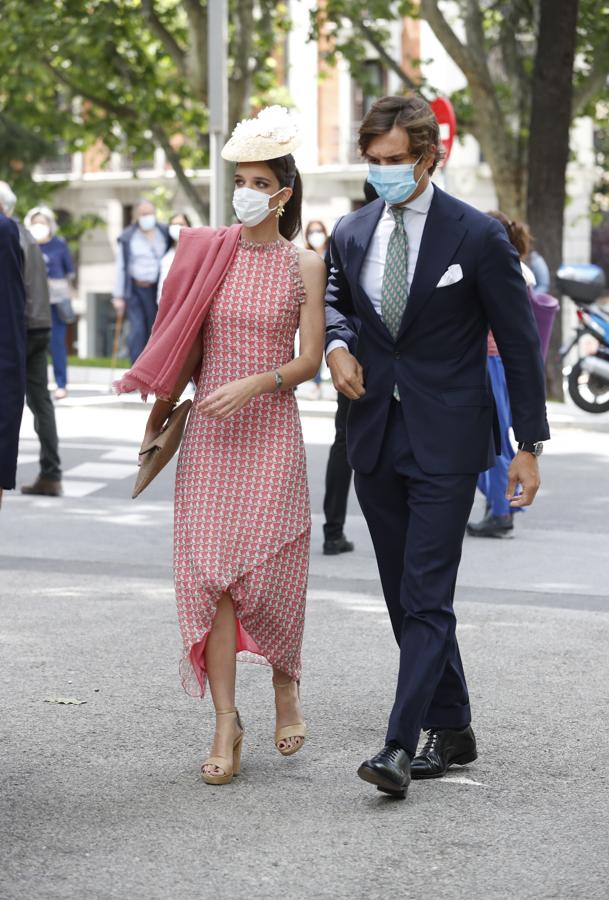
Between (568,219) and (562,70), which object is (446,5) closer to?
(568,219)

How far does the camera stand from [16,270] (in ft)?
16.9

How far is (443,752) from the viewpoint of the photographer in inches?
205

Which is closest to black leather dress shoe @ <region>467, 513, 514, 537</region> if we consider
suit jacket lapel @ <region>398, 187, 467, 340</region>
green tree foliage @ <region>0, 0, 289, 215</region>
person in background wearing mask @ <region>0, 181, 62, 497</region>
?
person in background wearing mask @ <region>0, 181, 62, 497</region>

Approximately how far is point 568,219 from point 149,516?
33600mm

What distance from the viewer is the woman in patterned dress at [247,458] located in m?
5.16

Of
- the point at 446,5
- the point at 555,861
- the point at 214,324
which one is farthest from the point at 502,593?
the point at 446,5

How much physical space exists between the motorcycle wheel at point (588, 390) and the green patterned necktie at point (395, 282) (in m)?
13.3

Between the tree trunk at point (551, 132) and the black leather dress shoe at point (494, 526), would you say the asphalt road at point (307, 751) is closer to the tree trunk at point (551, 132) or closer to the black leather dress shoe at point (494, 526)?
the black leather dress shoe at point (494, 526)

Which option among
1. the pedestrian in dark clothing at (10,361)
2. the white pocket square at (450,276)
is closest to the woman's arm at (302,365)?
the white pocket square at (450,276)

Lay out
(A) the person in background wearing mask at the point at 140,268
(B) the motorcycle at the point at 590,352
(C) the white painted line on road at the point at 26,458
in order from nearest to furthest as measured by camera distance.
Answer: (C) the white painted line on road at the point at 26,458, (B) the motorcycle at the point at 590,352, (A) the person in background wearing mask at the point at 140,268

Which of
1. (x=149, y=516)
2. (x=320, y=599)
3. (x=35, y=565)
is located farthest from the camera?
(x=149, y=516)

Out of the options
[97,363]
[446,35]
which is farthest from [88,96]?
[446,35]

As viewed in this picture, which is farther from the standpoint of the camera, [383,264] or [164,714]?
[164,714]

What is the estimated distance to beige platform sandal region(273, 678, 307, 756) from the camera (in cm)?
532
